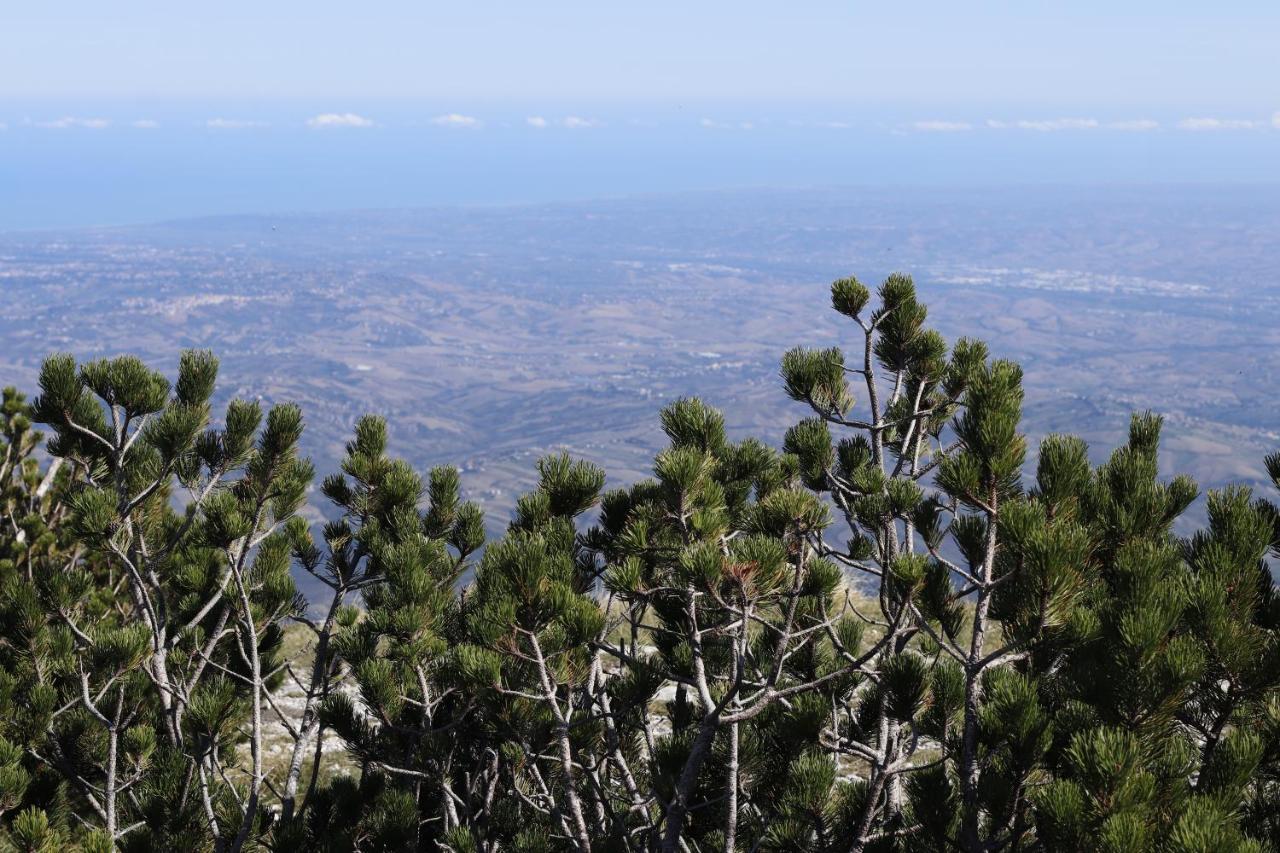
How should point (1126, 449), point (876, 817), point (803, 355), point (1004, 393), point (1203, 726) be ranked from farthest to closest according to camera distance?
point (803, 355), point (1126, 449), point (876, 817), point (1004, 393), point (1203, 726)

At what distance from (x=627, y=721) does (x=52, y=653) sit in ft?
11.6

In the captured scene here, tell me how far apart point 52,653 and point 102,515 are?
121 centimetres

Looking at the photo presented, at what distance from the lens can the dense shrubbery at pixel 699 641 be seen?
138 inches

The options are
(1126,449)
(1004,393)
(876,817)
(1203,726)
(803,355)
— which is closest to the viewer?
(1203,726)

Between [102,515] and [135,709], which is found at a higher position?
[102,515]

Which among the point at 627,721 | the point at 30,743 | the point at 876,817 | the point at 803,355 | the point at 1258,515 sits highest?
the point at 803,355

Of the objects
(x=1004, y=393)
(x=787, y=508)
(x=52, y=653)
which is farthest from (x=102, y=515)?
(x=1004, y=393)

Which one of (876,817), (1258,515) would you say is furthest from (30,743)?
(1258,515)

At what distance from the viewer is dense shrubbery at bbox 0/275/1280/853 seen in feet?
11.5

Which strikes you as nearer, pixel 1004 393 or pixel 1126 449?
pixel 1004 393

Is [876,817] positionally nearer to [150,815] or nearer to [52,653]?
[150,815]

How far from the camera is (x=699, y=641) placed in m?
3.97

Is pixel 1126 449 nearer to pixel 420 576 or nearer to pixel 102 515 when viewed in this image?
pixel 420 576

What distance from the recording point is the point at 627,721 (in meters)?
4.97
